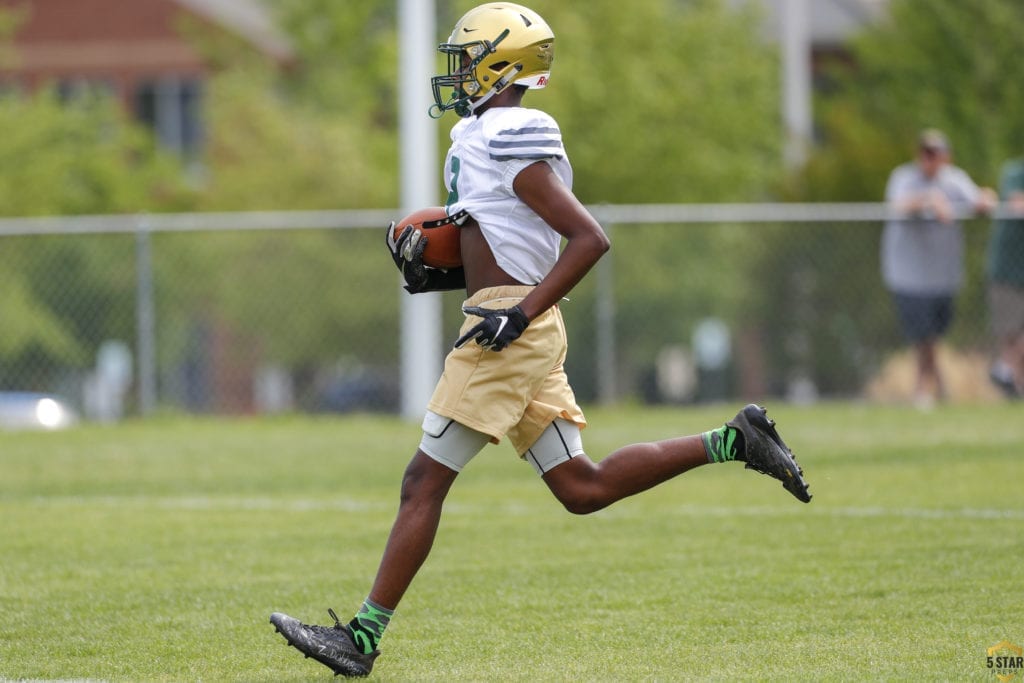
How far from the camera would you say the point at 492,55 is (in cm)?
532

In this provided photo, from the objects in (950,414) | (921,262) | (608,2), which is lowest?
(950,414)

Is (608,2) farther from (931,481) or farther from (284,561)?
(284,561)

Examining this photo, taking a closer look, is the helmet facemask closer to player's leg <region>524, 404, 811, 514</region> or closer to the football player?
the football player

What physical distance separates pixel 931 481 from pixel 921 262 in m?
4.93

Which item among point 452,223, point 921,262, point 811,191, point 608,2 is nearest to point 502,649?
point 452,223

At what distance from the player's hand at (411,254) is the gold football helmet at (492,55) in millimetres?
428

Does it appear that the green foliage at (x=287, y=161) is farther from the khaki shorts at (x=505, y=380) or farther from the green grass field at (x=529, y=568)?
the khaki shorts at (x=505, y=380)

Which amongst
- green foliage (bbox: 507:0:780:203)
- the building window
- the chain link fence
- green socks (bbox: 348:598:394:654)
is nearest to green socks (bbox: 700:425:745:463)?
green socks (bbox: 348:598:394:654)

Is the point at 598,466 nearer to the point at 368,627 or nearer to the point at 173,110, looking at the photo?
the point at 368,627

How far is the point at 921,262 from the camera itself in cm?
1392

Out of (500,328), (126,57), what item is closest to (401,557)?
(500,328)

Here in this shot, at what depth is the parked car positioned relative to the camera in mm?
16848

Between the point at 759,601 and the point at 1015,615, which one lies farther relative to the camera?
the point at 759,601

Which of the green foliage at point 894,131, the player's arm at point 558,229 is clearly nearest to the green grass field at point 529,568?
the player's arm at point 558,229
